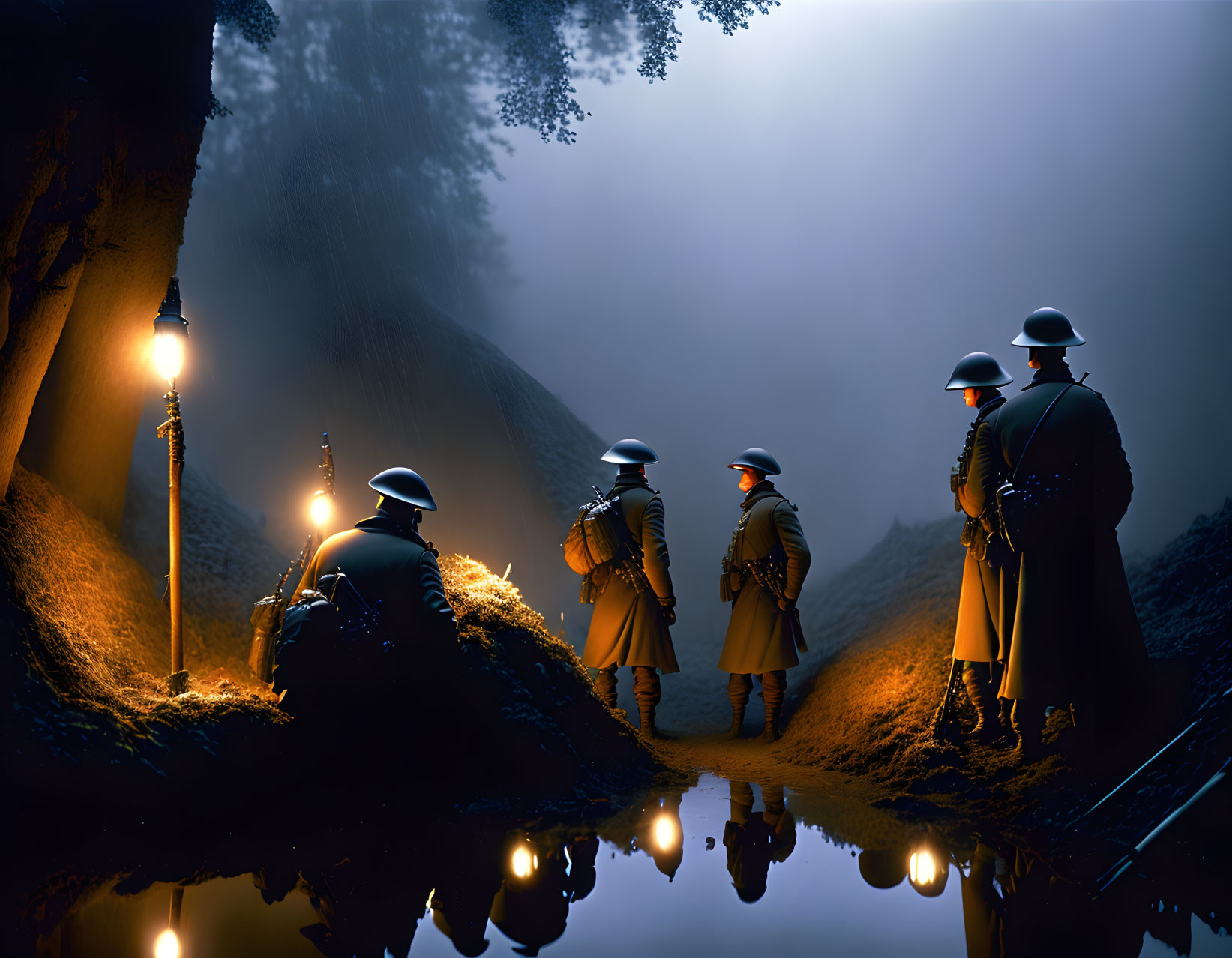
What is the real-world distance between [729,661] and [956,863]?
150 inches

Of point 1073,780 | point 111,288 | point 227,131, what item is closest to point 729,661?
point 1073,780

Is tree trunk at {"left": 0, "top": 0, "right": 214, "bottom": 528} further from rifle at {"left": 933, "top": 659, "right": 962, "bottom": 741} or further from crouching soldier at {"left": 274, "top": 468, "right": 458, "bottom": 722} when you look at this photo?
rifle at {"left": 933, "top": 659, "right": 962, "bottom": 741}

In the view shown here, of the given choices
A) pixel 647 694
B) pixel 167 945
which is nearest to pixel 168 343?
pixel 167 945

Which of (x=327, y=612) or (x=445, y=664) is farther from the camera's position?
(x=445, y=664)

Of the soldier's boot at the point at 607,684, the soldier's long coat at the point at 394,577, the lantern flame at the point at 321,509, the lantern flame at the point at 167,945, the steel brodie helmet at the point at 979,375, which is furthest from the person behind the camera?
the soldier's boot at the point at 607,684

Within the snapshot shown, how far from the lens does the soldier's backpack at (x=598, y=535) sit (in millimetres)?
6984

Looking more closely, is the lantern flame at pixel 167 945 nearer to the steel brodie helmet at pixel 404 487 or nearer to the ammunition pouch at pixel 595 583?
the steel brodie helmet at pixel 404 487

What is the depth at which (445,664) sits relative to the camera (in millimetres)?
4266

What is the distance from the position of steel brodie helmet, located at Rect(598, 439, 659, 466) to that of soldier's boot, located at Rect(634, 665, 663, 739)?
81.5 inches

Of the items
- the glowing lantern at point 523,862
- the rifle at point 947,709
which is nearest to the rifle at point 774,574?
the rifle at point 947,709

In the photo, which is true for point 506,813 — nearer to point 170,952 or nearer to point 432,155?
point 170,952

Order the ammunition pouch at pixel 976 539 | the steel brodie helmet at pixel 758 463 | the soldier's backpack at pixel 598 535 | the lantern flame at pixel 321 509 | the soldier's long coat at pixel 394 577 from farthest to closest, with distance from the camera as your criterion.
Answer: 1. the steel brodie helmet at pixel 758 463
2. the soldier's backpack at pixel 598 535
3. the lantern flame at pixel 321 509
4. the ammunition pouch at pixel 976 539
5. the soldier's long coat at pixel 394 577

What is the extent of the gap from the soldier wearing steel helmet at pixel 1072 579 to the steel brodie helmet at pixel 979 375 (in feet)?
2.22

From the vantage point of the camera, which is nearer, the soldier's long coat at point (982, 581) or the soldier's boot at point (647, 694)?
the soldier's long coat at point (982, 581)
